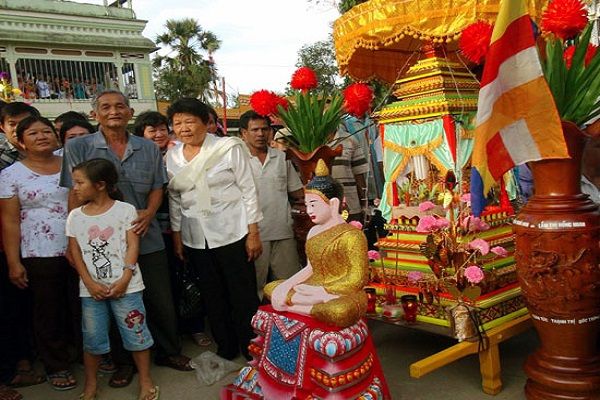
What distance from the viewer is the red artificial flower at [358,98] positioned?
3.80 metres

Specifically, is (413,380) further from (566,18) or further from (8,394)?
(8,394)

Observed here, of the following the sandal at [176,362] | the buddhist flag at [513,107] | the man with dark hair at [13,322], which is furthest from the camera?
the sandal at [176,362]

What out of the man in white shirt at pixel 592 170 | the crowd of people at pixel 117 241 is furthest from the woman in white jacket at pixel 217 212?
the man in white shirt at pixel 592 170

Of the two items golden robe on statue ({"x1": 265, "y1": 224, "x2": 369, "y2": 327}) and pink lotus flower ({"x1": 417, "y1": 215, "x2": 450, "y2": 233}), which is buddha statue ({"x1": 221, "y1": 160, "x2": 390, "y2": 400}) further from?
pink lotus flower ({"x1": 417, "y1": 215, "x2": 450, "y2": 233})

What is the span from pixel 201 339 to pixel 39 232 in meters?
1.50

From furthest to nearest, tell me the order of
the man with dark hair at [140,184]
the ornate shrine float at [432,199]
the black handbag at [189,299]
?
the black handbag at [189,299] < the man with dark hair at [140,184] < the ornate shrine float at [432,199]

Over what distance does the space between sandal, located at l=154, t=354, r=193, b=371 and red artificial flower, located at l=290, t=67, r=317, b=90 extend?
7.20 ft

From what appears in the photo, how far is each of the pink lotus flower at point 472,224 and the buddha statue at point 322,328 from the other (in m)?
0.88

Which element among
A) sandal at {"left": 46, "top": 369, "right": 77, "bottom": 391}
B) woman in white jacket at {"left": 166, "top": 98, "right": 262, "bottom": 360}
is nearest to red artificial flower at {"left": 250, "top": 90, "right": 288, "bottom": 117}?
woman in white jacket at {"left": 166, "top": 98, "right": 262, "bottom": 360}

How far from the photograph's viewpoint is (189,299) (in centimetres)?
405

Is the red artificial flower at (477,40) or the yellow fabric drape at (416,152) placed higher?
the red artificial flower at (477,40)

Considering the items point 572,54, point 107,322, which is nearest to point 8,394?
point 107,322

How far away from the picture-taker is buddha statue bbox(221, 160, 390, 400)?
2520 millimetres

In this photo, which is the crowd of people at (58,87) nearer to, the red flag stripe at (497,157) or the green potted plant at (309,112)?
the green potted plant at (309,112)
